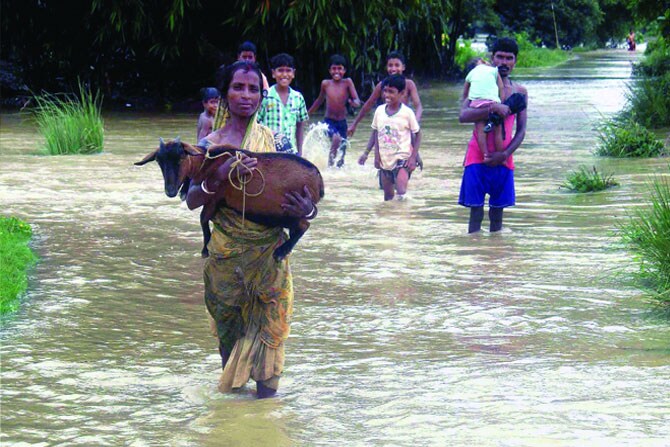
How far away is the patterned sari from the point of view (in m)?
5.34

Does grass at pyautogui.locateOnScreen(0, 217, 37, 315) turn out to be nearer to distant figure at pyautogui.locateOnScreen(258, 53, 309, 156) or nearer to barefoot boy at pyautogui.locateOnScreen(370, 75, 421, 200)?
distant figure at pyautogui.locateOnScreen(258, 53, 309, 156)

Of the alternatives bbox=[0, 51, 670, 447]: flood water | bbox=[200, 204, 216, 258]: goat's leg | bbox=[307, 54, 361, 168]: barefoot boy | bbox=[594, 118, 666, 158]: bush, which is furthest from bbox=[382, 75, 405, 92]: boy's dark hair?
bbox=[200, 204, 216, 258]: goat's leg

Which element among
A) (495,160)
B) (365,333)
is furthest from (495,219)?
(365,333)

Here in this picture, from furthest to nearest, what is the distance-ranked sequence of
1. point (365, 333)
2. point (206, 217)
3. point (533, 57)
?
1. point (533, 57)
2. point (365, 333)
3. point (206, 217)

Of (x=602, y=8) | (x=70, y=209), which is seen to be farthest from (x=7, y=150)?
(x=602, y=8)

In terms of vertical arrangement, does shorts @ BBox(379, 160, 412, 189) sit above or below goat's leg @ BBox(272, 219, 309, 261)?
below

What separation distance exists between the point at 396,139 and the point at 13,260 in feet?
14.9

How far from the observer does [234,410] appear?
5.44 metres

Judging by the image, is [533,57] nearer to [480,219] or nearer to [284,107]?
[284,107]

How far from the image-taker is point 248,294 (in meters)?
5.41

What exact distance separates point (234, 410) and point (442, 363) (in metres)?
1.29

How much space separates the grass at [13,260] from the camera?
7.51 meters

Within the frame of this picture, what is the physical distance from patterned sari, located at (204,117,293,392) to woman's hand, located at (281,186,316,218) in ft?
0.56

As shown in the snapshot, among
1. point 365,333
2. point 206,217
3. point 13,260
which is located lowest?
point 365,333
